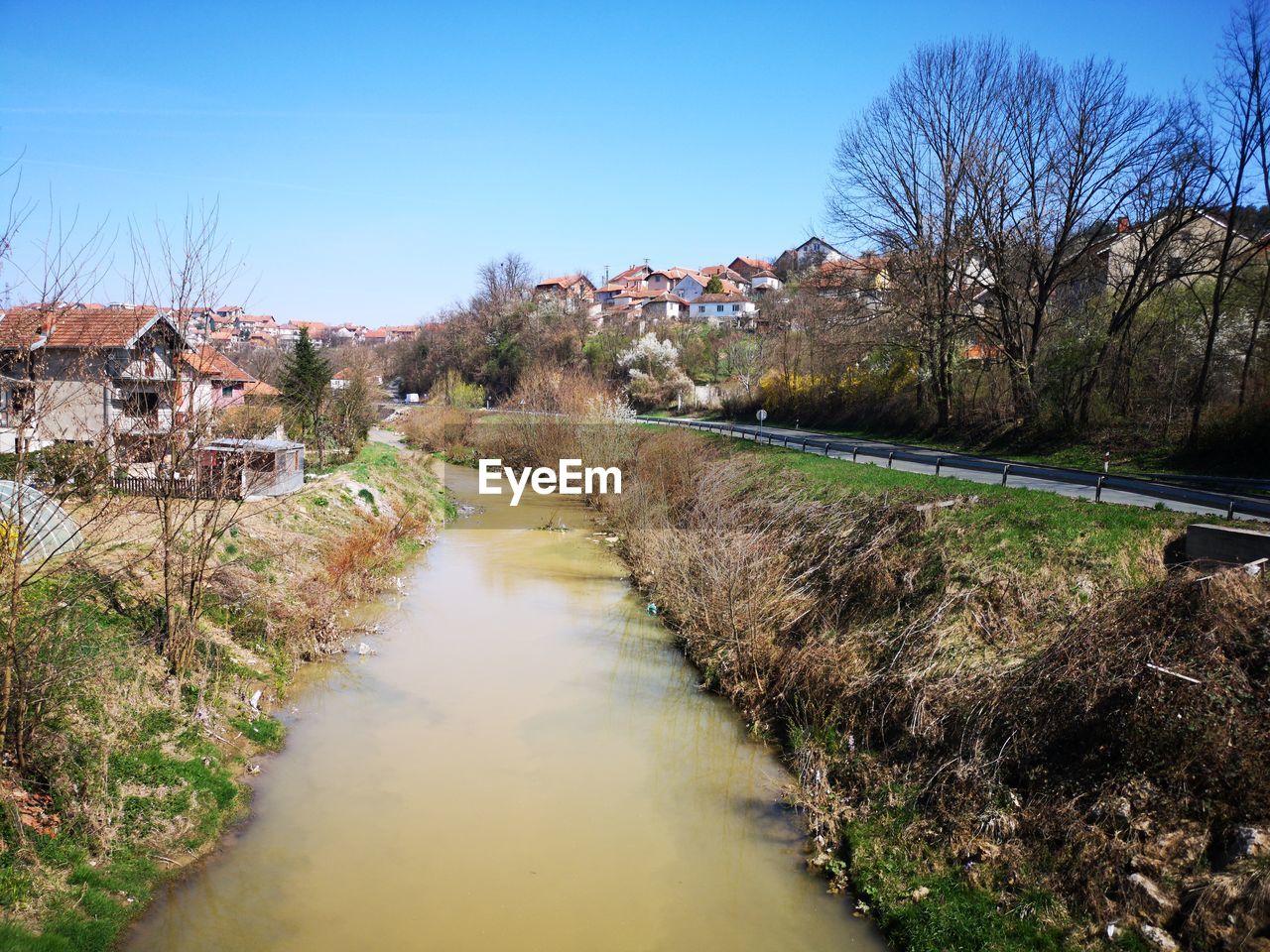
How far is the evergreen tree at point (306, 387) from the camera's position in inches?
1187

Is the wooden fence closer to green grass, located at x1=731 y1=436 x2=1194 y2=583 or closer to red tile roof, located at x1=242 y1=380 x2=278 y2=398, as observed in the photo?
red tile roof, located at x1=242 y1=380 x2=278 y2=398

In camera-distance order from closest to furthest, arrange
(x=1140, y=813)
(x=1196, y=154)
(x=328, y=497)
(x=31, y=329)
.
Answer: (x=31, y=329) < (x=1140, y=813) < (x=328, y=497) < (x=1196, y=154)

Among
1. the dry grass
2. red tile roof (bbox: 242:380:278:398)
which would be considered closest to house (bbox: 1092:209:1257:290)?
the dry grass

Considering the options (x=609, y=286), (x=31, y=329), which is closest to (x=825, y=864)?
(x=31, y=329)

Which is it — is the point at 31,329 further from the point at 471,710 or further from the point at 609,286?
the point at 609,286

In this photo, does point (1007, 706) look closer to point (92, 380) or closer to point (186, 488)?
point (92, 380)

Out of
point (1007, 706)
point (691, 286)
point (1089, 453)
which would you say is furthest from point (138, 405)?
point (691, 286)

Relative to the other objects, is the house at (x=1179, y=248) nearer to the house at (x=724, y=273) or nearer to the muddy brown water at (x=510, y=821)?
the muddy brown water at (x=510, y=821)

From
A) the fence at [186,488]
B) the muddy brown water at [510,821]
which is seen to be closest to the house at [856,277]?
the muddy brown water at [510,821]

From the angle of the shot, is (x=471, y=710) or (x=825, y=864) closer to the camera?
(x=825, y=864)

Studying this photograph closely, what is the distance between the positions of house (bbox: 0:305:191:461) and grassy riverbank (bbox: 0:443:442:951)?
1706 mm

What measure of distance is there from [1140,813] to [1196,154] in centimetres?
2279

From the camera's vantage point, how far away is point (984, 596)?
41.3 ft

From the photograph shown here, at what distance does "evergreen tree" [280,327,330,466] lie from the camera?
3014cm
